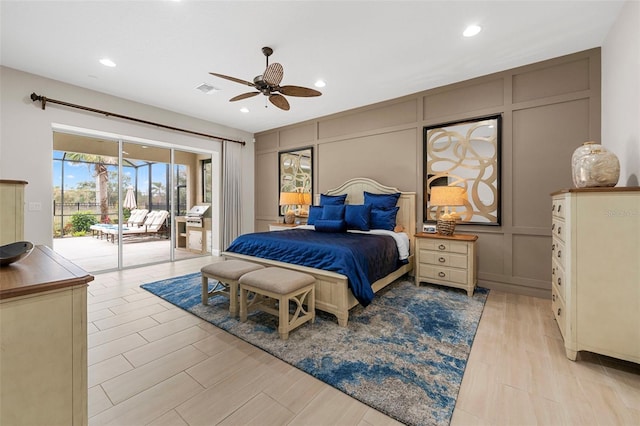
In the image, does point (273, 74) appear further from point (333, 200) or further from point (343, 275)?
point (333, 200)

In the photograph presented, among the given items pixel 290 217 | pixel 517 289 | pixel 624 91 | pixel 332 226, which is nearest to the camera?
pixel 624 91

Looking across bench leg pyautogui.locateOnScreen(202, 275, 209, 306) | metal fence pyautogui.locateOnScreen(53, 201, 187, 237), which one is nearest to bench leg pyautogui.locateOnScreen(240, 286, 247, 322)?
bench leg pyautogui.locateOnScreen(202, 275, 209, 306)

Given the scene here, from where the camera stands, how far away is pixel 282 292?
89.4 inches

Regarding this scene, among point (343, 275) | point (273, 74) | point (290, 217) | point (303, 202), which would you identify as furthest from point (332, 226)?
point (273, 74)

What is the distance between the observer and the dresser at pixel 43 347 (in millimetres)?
842

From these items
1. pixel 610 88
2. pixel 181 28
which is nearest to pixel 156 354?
pixel 181 28

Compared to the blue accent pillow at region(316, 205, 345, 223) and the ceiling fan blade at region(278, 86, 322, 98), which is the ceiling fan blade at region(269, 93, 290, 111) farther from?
the blue accent pillow at region(316, 205, 345, 223)

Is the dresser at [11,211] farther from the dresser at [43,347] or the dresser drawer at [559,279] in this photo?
the dresser drawer at [559,279]

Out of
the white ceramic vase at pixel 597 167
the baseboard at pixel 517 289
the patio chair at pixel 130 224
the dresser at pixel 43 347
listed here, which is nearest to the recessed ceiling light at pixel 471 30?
the white ceramic vase at pixel 597 167

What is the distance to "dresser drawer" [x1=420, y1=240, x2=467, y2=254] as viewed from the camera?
3369 mm

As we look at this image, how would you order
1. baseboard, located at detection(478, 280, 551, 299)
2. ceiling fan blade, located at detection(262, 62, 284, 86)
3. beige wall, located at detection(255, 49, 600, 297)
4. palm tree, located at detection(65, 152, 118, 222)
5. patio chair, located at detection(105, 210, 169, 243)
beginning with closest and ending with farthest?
ceiling fan blade, located at detection(262, 62, 284, 86) → beige wall, located at detection(255, 49, 600, 297) → baseboard, located at detection(478, 280, 551, 299) → palm tree, located at detection(65, 152, 118, 222) → patio chair, located at detection(105, 210, 169, 243)
